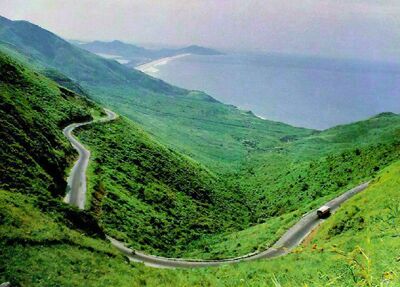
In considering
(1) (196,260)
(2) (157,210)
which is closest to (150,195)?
(2) (157,210)

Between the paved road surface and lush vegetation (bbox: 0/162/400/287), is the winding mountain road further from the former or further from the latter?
lush vegetation (bbox: 0/162/400/287)

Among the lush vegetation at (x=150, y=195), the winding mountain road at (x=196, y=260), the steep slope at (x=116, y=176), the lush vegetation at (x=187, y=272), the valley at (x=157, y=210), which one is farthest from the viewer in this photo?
the lush vegetation at (x=150, y=195)

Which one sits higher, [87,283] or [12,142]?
[12,142]

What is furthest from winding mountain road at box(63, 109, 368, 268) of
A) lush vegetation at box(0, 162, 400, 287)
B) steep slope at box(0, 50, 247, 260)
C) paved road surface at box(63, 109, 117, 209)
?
lush vegetation at box(0, 162, 400, 287)

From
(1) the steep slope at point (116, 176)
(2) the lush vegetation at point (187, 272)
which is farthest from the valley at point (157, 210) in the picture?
(1) the steep slope at point (116, 176)

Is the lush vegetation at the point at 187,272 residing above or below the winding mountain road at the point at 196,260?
above

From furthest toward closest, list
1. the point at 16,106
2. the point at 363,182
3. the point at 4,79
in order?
the point at 4,79
the point at 363,182
the point at 16,106

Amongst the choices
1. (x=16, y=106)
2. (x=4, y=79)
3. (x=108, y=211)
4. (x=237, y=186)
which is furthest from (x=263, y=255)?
(x=237, y=186)

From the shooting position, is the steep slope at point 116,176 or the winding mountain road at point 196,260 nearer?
the steep slope at point 116,176

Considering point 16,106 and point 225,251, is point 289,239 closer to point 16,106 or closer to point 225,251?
point 225,251

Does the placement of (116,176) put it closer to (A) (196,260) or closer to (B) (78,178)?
(B) (78,178)

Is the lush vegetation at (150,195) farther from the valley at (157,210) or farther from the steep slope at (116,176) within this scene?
the valley at (157,210)
